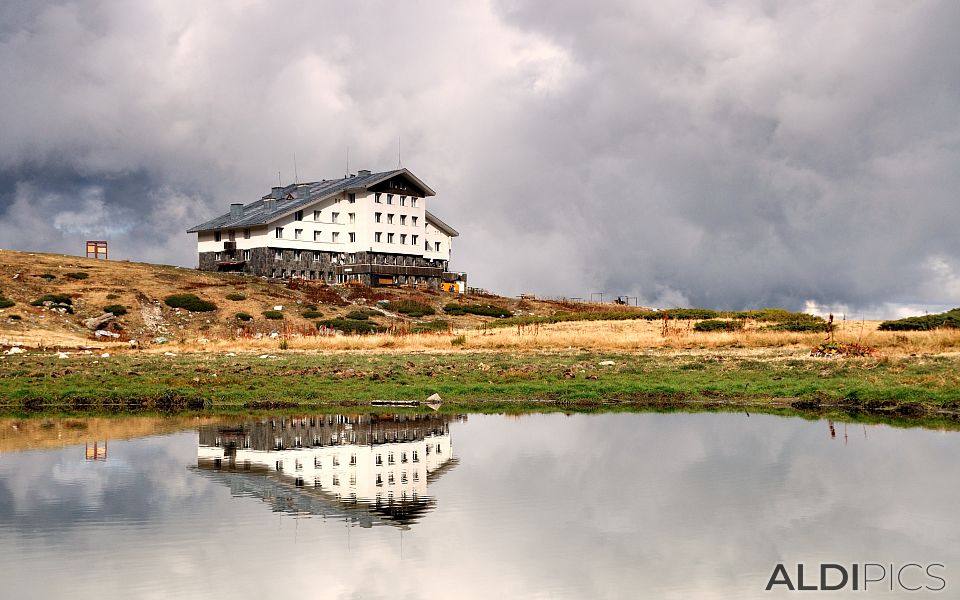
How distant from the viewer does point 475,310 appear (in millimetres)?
96688

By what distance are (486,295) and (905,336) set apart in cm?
7074

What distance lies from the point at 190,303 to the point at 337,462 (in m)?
61.8

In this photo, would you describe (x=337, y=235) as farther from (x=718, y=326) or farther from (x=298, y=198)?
(x=718, y=326)

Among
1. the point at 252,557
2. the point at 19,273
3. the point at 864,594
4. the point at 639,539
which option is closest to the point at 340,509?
the point at 252,557

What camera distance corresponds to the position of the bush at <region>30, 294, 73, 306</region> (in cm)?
7519

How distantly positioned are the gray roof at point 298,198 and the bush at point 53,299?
33910 mm

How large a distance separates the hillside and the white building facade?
10983 mm

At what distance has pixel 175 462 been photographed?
22828mm

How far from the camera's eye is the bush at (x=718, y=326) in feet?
205

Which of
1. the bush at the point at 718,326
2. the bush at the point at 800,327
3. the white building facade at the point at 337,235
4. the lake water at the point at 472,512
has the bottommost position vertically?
the lake water at the point at 472,512

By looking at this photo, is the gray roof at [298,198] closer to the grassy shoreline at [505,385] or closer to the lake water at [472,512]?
the grassy shoreline at [505,385]

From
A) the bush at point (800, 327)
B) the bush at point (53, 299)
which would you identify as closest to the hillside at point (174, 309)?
the bush at point (53, 299)

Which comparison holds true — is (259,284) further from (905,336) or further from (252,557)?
(252,557)

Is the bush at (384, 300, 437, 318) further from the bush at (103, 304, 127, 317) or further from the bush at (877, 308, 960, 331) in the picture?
the bush at (877, 308, 960, 331)
